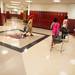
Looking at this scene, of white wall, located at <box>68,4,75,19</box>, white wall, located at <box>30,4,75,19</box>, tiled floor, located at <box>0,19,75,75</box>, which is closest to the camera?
tiled floor, located at <box>0,19,75,75</box>

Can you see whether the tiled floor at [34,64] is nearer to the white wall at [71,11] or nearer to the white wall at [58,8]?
the white wall at [71,11]

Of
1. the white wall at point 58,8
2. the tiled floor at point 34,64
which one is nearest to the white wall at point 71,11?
the white wall at point 58,8

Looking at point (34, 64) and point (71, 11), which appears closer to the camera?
point (34, 64)

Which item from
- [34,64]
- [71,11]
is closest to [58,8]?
[71,11]

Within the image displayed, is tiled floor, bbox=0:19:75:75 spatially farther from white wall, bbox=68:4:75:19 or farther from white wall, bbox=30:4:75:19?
white wall, bbox=30:4:75:19

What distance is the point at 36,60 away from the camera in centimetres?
470

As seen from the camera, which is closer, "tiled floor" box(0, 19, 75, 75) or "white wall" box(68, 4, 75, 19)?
"tiled floor" box(0, 19, 75, 75)

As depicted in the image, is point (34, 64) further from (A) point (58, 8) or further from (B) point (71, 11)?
(A) point (58, 8)

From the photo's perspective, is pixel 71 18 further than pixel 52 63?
Yes

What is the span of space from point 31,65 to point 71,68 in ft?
4.56

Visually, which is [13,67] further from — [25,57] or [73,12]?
[73,12]

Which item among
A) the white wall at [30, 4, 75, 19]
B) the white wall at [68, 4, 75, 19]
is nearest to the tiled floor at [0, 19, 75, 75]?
the white wall at [68, 4, 75, 19]

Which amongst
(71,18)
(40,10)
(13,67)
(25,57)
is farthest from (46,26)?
(13,67)

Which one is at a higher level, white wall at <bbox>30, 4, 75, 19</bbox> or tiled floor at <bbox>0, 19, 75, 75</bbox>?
white wall at <bbox>30, 4, 75, 19</bbox>
